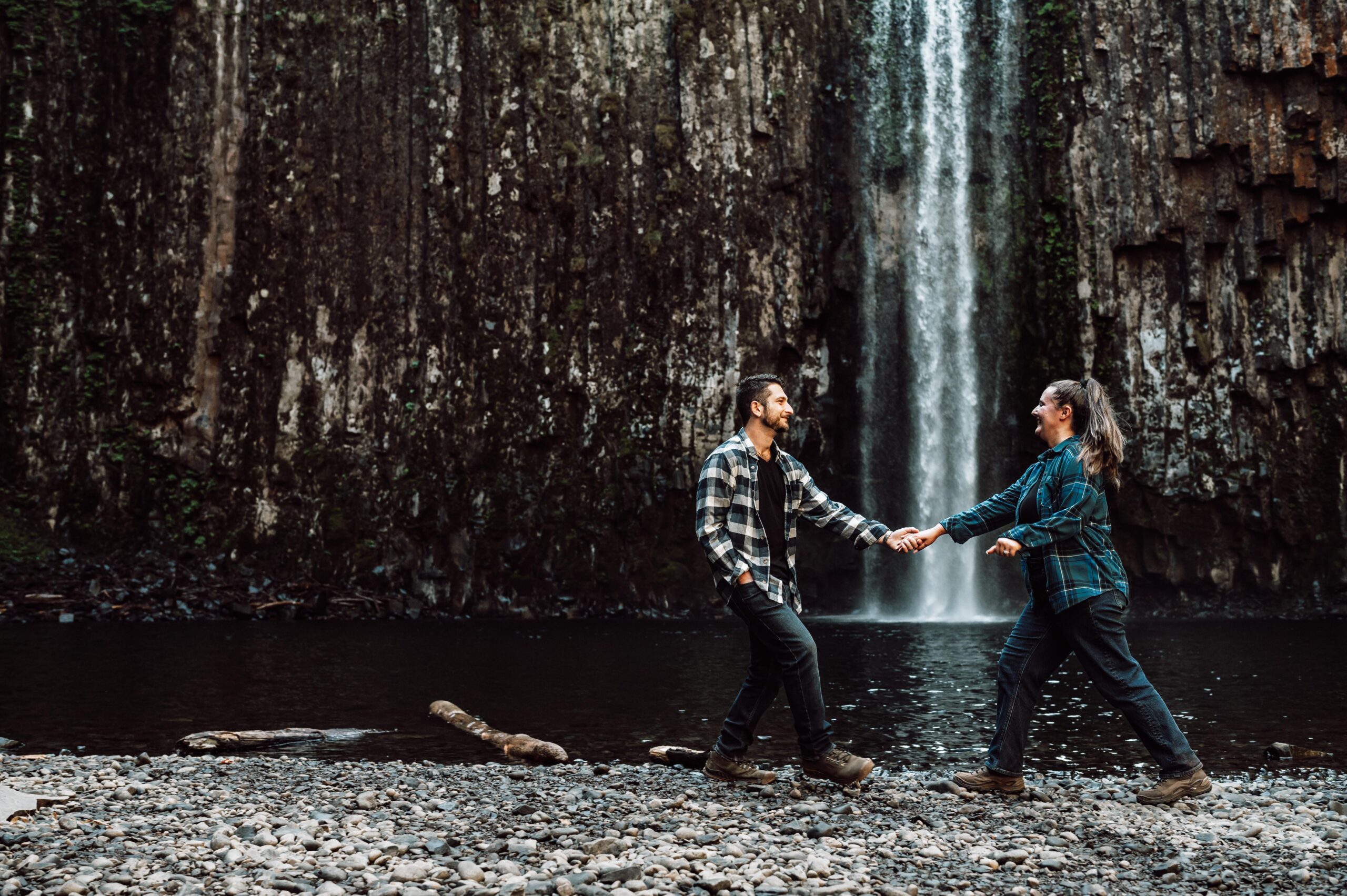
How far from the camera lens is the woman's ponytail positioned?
5.59 metres

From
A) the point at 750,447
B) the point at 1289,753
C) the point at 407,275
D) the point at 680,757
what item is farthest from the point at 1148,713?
the point at 407,275

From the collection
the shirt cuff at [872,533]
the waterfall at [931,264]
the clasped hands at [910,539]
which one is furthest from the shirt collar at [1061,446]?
the waterfall at [931,264]

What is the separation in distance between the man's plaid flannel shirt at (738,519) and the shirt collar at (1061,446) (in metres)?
1.05

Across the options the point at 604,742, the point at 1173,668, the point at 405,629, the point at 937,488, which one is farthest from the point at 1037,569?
the point at 937,488

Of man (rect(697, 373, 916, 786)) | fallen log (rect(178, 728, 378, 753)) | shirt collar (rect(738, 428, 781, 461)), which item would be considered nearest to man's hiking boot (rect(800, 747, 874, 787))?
man (rect(697, 373, 916, 786))

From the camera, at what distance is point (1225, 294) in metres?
23.0

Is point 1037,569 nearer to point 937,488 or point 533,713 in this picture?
point 533,713

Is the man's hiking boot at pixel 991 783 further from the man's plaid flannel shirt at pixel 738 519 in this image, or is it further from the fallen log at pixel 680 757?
the fallen log at pixel 680 757

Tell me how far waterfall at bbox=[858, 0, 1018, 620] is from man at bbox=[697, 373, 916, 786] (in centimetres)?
1687

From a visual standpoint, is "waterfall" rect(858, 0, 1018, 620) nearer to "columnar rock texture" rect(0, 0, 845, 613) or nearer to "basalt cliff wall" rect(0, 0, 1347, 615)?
"basalt cliff wall" rect(0, 0, 1347, 615)

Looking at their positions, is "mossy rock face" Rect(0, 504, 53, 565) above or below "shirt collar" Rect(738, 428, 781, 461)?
below

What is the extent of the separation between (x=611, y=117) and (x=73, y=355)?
44.1ft

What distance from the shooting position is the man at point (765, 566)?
5.57 meters

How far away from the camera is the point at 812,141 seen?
24.4 metres
